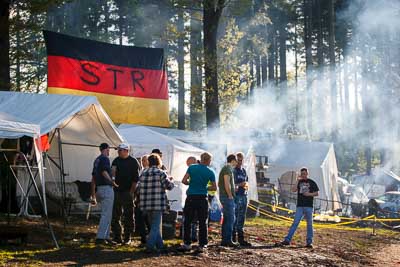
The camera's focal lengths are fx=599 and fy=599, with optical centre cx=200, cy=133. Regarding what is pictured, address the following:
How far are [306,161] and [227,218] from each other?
14.7 meters

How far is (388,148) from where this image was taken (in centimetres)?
4934

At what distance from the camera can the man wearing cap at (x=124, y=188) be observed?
10.1 m

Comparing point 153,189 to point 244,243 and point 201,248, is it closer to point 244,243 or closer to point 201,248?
point 201,248

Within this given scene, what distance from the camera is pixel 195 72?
37.1 m

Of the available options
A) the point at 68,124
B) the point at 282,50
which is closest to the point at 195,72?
the point at 282,50

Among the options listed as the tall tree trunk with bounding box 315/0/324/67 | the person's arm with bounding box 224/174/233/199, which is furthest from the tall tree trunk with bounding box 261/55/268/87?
the person's arm with bounding box 224/174/233/199

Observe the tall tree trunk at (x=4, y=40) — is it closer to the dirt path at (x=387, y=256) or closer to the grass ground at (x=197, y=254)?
the grass ground at (x=197, y=254)

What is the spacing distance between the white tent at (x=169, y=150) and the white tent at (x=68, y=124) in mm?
1174

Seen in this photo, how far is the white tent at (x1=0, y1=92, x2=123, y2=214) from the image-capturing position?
1129cm

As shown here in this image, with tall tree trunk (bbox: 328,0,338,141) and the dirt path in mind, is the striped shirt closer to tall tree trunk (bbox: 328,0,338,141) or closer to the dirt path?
the dirt path

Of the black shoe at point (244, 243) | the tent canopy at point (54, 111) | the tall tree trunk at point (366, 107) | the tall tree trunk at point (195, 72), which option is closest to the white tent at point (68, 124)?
the tent canopy at point (54, 111)

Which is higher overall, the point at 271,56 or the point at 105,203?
the point at 271,56

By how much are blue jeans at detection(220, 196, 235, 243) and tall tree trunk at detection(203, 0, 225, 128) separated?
8913mm

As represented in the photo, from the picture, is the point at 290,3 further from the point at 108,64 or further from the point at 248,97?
the point at 108,64
